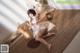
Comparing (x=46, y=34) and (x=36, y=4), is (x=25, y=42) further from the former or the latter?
(x=36, y=4)

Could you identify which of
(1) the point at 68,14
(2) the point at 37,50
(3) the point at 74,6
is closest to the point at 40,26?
(2) the point at 37,50

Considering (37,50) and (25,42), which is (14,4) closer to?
(25,42)

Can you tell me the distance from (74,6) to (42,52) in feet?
2.13

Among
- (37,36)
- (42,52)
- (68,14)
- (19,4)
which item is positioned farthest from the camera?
(19,4)

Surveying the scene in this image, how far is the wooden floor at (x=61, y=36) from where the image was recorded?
1.13 m

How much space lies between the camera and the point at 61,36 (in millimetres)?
1206

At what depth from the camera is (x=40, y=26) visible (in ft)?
4.18

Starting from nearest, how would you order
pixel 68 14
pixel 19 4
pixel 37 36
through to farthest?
pixel 37 36
pixel 68 14
pixel 19 4

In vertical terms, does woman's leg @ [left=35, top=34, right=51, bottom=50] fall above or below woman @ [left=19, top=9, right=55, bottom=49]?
below

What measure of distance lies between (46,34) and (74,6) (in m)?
0.47

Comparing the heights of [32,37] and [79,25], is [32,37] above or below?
below

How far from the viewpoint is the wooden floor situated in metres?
1.13

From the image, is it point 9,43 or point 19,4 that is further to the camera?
point 19,4

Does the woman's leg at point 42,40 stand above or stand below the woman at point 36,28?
below
